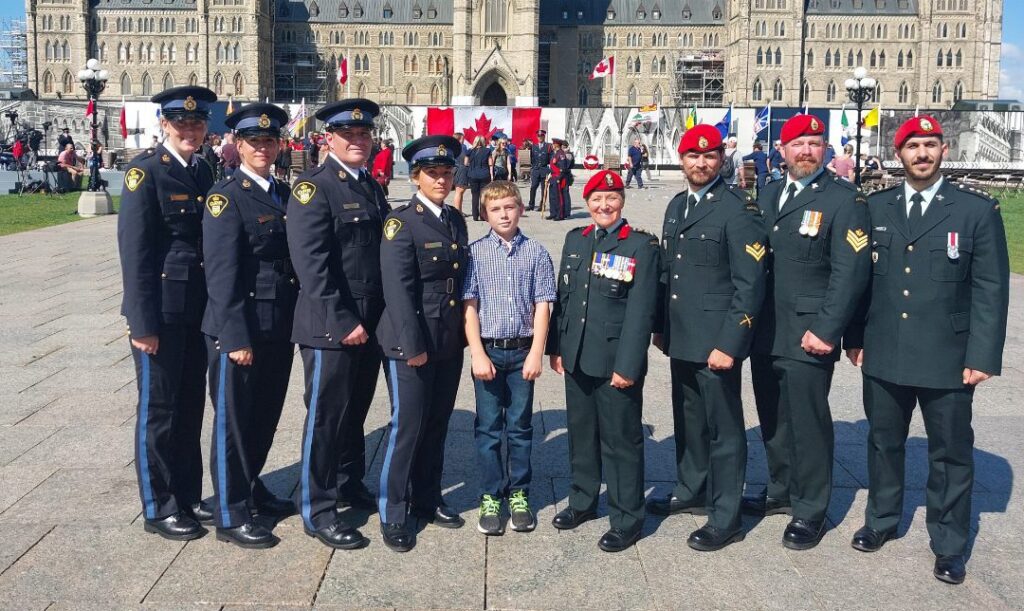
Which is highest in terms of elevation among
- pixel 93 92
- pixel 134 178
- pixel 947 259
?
pixel 93 92

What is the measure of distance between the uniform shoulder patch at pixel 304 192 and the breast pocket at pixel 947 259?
276 cm

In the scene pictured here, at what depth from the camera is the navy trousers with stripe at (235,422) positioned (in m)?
4.48

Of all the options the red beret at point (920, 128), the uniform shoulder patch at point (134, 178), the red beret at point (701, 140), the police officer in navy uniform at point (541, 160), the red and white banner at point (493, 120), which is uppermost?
the red and white banner at point (493, 120)

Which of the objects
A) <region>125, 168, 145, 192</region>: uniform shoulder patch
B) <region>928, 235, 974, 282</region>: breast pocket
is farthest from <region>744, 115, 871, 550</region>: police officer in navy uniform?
<region>125, 168, 145, 192</region>: uniform shoulder patch

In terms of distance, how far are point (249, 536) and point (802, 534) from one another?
100 inches

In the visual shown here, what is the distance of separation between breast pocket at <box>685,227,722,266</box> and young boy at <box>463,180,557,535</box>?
666 millimetres

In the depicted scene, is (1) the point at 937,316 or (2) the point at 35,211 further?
(2) the point at 35,211

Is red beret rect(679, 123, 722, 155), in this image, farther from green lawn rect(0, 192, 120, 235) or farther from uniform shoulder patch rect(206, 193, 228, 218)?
green lawn rect(0, 192, 120, 235)

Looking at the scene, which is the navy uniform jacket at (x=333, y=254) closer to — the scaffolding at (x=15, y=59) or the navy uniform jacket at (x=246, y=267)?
A: the navy uniform jacket at (x=246, y=267)

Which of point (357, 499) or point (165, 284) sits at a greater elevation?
point (165, 284)

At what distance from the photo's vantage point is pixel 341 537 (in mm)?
4441

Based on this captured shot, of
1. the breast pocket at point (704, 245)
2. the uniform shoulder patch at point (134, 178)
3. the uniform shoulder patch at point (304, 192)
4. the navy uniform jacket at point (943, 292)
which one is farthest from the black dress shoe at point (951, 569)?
the uniform shoulder patch at point (134, 178)

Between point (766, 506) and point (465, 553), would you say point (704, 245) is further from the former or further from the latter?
point (465, 553)

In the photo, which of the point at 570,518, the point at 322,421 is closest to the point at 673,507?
the point at 570,518
